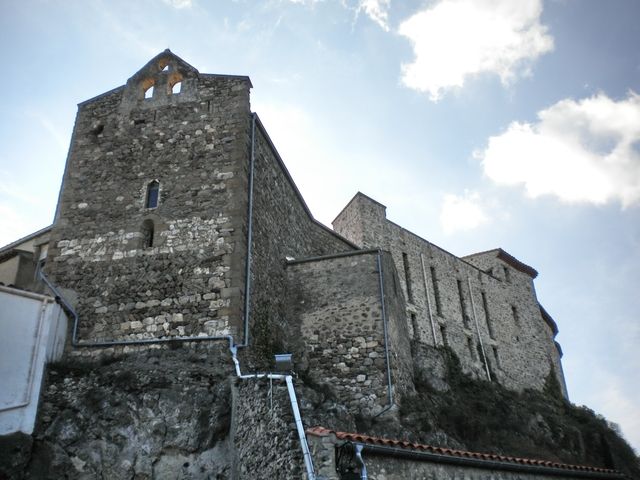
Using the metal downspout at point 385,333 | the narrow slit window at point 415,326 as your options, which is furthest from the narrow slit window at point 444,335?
the metal downspout at point 385,333

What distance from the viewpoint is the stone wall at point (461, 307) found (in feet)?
81.6

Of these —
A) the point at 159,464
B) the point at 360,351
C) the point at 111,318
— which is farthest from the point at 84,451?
the point at 360,351

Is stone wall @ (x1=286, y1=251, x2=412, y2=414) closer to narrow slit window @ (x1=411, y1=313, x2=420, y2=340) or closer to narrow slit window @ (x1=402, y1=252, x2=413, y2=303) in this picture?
narrow slit window @ (x1=411, y1=313, x2=420, y2=340)

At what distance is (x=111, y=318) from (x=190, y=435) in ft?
11.2

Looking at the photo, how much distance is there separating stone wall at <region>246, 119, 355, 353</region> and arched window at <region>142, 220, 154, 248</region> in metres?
2.28

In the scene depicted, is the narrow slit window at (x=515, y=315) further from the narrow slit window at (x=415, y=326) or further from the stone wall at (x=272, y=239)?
the stone wall at (x=272, y=239)

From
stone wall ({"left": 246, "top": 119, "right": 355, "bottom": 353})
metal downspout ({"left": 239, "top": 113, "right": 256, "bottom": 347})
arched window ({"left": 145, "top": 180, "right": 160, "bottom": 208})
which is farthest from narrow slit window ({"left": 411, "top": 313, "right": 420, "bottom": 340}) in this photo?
arched window ({"left": 145, "top": 180, "right": 160, "bottom": 208})

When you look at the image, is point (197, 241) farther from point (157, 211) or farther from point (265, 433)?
point (265, 433)

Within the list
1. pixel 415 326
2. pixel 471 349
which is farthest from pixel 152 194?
pixel 471 349

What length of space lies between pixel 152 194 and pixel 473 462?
8888mm

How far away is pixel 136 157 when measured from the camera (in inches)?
570

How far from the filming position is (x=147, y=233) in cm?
1351

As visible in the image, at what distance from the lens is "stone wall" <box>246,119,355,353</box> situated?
43.9 ft

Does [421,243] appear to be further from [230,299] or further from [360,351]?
[230,299]
